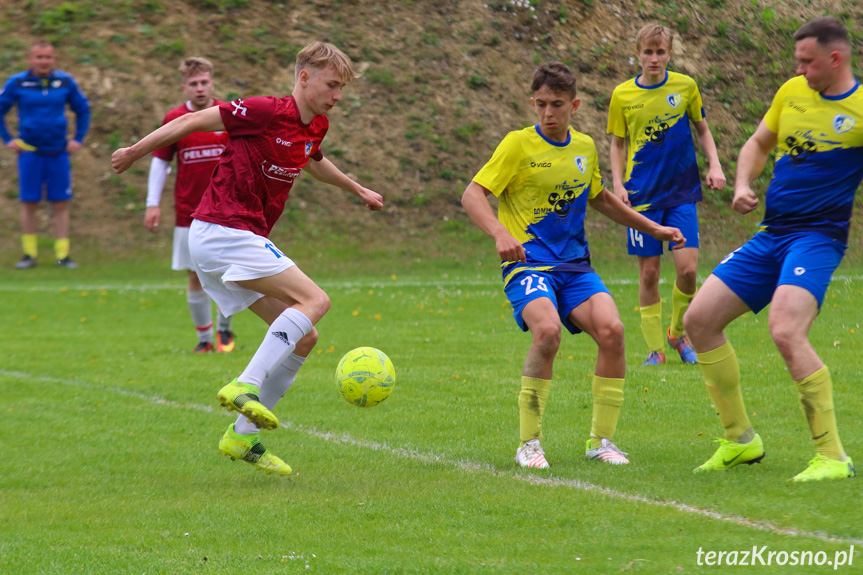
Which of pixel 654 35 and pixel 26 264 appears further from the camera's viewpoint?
pixel 26 264

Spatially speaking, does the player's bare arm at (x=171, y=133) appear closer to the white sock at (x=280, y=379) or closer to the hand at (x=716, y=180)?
the white sock at (x=280, y=379)

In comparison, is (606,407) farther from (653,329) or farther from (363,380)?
(653,329)

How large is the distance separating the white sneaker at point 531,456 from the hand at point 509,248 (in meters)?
1.10

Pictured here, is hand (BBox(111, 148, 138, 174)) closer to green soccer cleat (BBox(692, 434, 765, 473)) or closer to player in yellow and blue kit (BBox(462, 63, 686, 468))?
player in yellow and blue kit (BBox(462, 63, 686, 468))

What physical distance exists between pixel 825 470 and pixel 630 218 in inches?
78.1

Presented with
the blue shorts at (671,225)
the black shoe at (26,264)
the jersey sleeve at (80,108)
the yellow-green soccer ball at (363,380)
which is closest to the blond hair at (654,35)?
the blue shorts at (671,225)

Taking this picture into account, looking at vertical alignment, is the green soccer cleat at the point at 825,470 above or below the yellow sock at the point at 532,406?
above

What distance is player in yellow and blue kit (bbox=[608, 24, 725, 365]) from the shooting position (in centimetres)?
895

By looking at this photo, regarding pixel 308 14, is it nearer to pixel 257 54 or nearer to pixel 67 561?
pixel 257 54

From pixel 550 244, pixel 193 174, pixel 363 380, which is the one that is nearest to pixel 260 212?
pixel 363 380

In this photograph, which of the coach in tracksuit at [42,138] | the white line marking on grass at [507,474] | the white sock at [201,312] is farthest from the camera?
the coach in tracksuit at [42,138]

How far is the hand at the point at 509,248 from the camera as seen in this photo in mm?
5504

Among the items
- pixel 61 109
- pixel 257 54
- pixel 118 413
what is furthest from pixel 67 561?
pixel 257 54

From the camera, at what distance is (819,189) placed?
5.21 m
